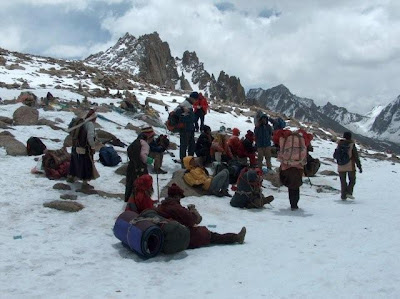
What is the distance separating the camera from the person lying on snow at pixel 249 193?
1094 cm

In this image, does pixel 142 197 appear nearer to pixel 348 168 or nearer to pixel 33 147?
pixel 33 147

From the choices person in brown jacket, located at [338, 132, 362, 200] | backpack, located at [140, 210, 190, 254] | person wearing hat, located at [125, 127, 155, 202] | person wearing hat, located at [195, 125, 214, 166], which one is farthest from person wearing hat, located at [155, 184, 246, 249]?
person wearing hat, located at [195, 125, 214, 166]

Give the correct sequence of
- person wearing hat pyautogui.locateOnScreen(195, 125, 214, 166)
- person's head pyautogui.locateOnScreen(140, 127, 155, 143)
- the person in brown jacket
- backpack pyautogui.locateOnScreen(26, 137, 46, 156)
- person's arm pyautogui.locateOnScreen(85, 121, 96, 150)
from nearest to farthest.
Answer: person's arm pyautogui.locateOnScreen(85, 121, 96, 150) → person's head pyautogui.locateOnScreen(140, 127, 155, 143) → the person in brown jacket → backpack pyautogui.locateOnScreen(26, 137, 46, 156) → person wearing hat pyautogui.locateOnScreen(195, 125, 214, 166)

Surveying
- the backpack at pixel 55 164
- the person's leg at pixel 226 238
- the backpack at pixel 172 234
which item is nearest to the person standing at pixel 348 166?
the person's leg at pixel 226 238

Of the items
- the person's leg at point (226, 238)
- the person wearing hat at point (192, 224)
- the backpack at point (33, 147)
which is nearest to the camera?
the person wearing hat at point (192, 224)

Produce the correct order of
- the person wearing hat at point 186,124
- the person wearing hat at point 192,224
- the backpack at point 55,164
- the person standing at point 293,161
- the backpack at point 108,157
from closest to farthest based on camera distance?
the person wearing hat at point 192,224 → the person standing at point 293,161 → the backpack at point 55,164 → the backpack at point 108,157 → the person wearing hat at point 186,124

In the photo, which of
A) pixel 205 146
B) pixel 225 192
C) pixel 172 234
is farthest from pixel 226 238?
pixel 205 146

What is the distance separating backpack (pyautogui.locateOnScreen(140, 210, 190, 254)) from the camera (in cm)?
693

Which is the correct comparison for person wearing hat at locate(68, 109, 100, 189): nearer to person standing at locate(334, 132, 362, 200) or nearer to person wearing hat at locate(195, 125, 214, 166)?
person wearing hat at locate(195, 125, 214, 166)

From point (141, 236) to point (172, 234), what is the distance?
59 centimetres

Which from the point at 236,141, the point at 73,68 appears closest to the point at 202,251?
the point at 236,141

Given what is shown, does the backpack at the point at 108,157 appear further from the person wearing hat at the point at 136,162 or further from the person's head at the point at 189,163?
the person wearing hat at the point at 136,162

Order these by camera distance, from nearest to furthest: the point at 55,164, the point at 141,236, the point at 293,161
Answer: the point at 141,236
the point at 293,161
the point at 55,164

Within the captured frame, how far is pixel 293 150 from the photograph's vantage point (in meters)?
10.9
